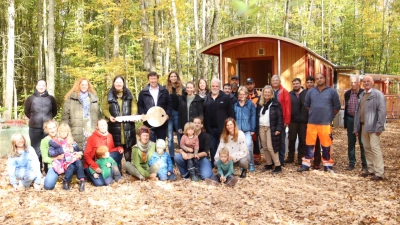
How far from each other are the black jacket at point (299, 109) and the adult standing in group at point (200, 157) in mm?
1987

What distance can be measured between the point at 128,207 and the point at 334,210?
243 centimetres

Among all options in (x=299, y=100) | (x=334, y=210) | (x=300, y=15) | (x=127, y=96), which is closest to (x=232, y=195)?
(x=334, y=210)

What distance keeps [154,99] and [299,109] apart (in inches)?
110

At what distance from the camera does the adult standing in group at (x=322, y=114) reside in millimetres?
5957

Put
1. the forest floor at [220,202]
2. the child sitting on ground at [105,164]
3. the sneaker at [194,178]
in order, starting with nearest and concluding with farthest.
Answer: the forest floor at [220,202] < the child sitting on ground at [105,164] < the sneaker at [194,178]

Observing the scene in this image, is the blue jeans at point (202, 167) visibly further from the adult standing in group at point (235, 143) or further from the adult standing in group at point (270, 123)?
the adult standing in group at point (270, 123)

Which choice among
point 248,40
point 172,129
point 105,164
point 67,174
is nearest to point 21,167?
point 67,174

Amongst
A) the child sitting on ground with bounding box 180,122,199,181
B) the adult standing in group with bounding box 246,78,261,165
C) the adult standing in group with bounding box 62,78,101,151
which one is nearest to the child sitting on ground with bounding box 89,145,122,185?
Result: the adult standing in group with bounding box 62,78,101,151

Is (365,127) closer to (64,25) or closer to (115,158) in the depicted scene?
(115,158)

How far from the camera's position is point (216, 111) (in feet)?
20.2

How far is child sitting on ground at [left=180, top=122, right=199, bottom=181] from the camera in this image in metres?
5.59

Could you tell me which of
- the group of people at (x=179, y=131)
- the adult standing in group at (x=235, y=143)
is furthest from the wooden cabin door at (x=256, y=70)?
the adult standing in group at (x=235, y=143)

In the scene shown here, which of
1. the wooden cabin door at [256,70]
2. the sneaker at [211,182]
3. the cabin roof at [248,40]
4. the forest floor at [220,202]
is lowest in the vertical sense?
the forest floor at [220,202]

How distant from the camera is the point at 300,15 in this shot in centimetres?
2670
